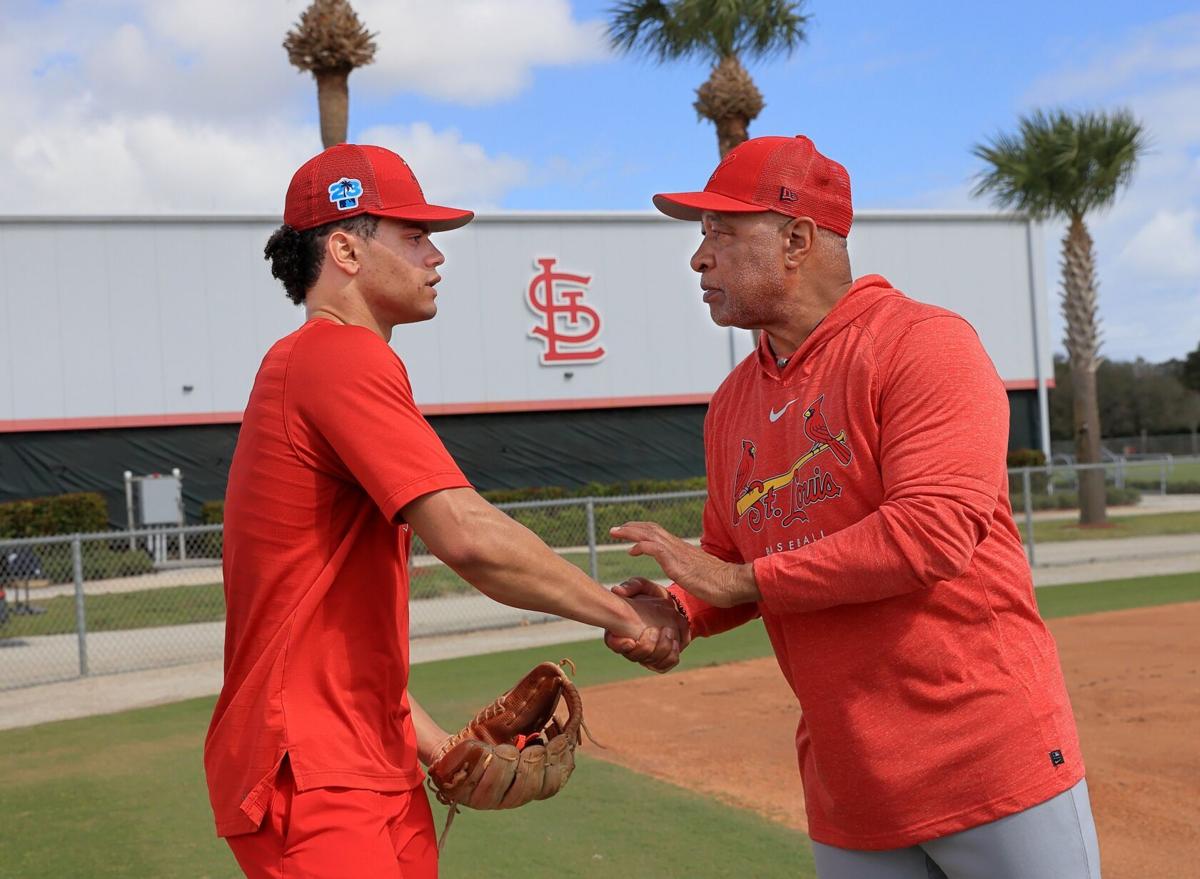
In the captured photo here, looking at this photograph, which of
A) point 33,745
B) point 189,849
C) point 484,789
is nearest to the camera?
point 484,789

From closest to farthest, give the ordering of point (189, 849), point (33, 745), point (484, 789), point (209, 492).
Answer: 1. point (484, 789)
2. point (189, 849)
3. point (33, 745)
4. point (209, 492)

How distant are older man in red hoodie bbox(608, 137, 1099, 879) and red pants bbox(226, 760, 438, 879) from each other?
0.87 m

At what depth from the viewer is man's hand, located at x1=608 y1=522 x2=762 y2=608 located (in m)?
2.85

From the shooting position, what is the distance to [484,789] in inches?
117

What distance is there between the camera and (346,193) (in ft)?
9.45

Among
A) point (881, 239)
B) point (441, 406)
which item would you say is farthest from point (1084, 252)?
point (441, 406)

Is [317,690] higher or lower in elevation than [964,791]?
higher

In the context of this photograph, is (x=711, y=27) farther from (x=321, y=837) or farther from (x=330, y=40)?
(x=321, y=837)

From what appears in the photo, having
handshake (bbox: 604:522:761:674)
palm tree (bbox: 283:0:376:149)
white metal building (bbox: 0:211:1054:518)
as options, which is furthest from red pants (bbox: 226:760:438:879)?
white metal building (bbox: 0:211:1054:518)

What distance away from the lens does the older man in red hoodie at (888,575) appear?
266cm

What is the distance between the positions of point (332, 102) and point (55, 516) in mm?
11516

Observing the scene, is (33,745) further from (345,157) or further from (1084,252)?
(1084,252)

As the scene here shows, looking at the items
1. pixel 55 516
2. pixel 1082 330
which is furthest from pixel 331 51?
pixel 1082 330

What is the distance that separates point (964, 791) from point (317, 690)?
4.44 ft
